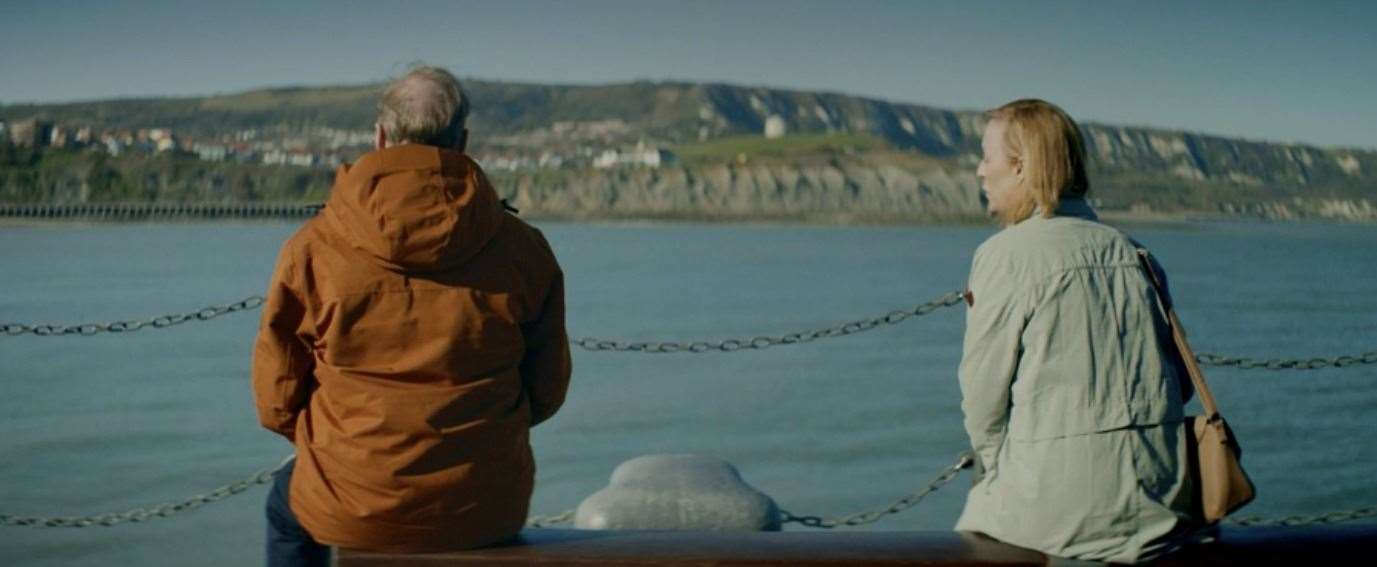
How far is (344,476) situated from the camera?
8.45ft

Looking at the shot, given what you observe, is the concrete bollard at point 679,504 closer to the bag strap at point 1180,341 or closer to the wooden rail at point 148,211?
the bag strap at point 1180,341

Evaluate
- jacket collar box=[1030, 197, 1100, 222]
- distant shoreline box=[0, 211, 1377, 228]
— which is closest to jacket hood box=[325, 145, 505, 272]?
jacket collar box=[1030, 197, 1100, 222]

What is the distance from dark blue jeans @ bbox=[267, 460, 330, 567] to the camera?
274 centimetres

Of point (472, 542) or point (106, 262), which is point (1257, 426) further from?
point (106, 262)

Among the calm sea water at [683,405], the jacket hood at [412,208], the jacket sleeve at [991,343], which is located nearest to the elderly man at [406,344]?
the jacket hood at [412,208]

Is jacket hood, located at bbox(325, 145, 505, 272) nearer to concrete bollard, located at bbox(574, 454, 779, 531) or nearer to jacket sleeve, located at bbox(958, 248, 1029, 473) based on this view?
jacket sleeve, located at bbox(958, 248, 1029, 473)

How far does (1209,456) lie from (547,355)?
131cm

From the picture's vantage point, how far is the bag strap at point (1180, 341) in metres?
2.62

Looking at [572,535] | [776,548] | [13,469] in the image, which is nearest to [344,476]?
[572,535]

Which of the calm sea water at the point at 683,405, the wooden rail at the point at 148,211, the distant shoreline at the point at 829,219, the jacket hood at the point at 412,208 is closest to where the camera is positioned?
the jacket hood at the point at 412,208

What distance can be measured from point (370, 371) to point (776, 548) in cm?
88

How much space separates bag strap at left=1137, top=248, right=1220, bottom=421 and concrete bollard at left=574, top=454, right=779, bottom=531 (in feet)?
4.93

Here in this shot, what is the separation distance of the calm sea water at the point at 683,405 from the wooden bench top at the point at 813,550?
4834 millimetres

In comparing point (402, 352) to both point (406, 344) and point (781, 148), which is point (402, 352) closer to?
point (406, 344)
